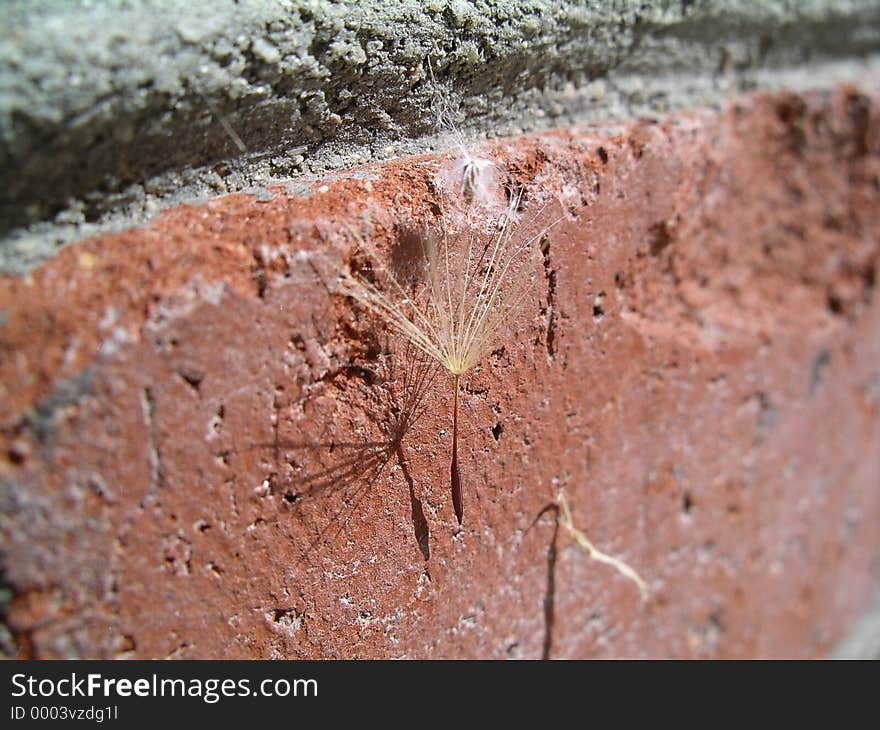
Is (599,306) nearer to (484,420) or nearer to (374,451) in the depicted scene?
(484,420)

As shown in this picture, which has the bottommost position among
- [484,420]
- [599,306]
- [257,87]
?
[484,420]

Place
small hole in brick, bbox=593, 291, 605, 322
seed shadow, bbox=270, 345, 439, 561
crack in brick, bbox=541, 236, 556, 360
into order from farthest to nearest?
small hole in brick, bbox=593, 291, 605, 322
crack in brick, bbox=541, 236, 556, 360
seed shadow, bbox=270, 345, 439, 561

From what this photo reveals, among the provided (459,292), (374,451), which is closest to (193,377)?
(374,451)

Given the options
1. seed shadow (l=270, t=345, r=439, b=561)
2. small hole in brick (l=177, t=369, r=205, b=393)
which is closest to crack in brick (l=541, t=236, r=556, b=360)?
seed shadow (l=270, t=345, r=439, b=561)

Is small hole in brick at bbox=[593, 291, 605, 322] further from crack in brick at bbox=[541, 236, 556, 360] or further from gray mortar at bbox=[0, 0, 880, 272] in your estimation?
gray mortar at bbox=[0, 0, 880, 272]

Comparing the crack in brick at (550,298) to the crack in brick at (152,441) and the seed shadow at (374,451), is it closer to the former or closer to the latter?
the seed shadow at (374,451)

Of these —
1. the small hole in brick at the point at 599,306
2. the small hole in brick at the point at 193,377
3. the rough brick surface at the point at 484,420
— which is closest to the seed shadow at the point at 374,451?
the rough brick surface at the point at 484,420

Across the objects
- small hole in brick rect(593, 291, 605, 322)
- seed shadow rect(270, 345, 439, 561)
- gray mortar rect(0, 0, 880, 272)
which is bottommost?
seed shadow rect(270, 345, 439, 561)
